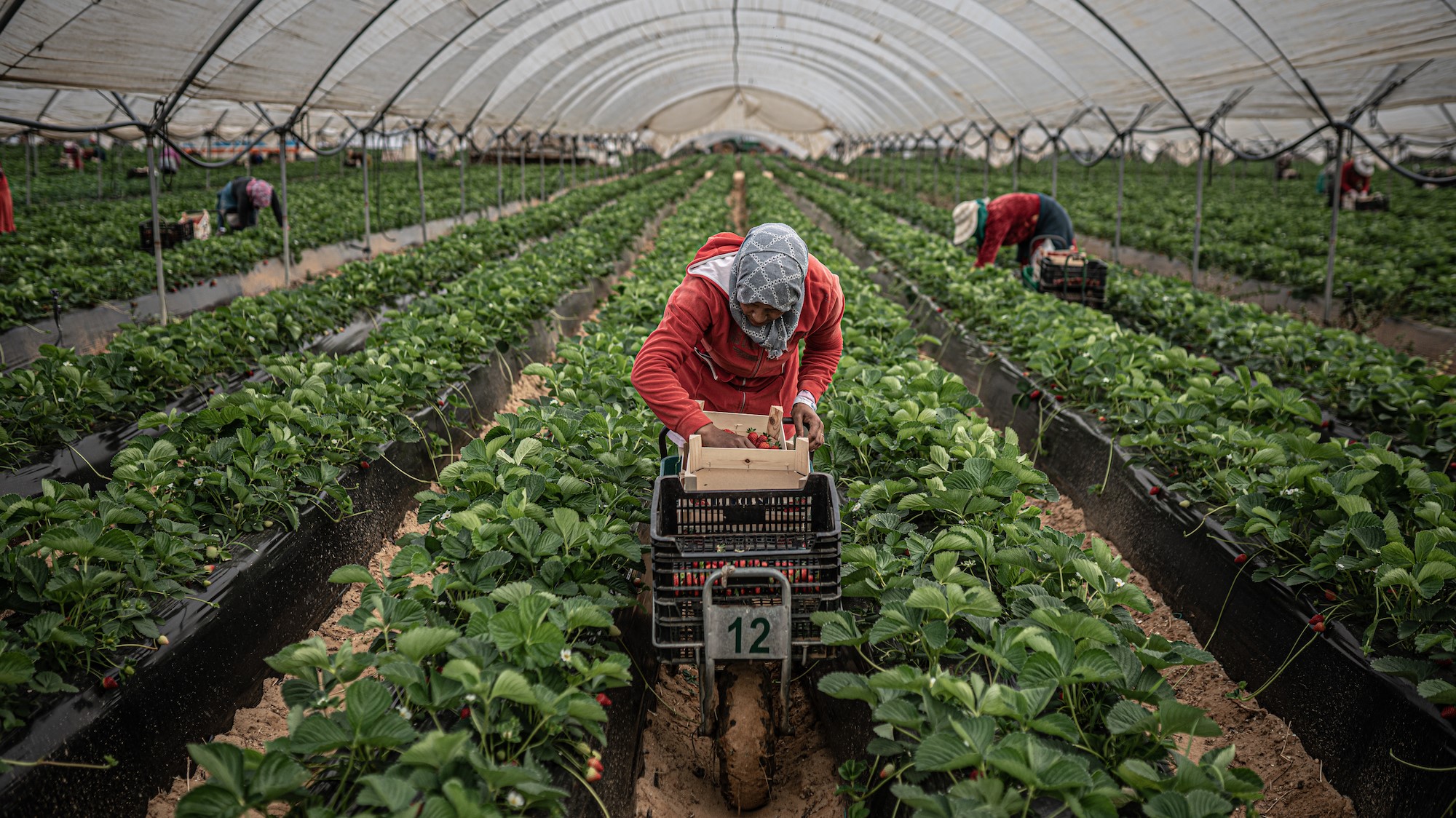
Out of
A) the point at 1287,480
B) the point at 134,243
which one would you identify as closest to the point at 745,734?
the point at 1287,480

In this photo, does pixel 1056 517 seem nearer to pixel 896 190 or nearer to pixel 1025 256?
pixel 1025 256

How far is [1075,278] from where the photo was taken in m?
7.83

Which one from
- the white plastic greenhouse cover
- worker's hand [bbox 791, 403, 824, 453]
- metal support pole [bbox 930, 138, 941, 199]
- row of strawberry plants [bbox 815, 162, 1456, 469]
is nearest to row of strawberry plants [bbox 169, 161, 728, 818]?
worker's hand [bbox 791, 403, 824, 453]

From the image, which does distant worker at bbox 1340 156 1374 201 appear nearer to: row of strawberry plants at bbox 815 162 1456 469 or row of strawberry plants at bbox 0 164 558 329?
row of strawberry plants at bbox 815 162 1456 469

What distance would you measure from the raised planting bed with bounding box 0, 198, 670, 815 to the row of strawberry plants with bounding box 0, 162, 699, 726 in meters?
0.07

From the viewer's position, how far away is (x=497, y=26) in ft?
40.6

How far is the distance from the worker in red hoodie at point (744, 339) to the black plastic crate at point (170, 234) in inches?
385

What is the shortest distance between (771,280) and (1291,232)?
14502mm

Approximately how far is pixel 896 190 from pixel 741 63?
19.6ft

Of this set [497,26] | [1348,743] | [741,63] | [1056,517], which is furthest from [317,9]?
[741,63]

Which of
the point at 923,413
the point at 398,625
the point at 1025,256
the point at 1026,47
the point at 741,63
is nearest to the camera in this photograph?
the point at 398,625

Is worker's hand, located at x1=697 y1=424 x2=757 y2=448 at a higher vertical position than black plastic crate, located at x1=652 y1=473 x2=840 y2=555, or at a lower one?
higher

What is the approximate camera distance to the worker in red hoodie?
106 inches

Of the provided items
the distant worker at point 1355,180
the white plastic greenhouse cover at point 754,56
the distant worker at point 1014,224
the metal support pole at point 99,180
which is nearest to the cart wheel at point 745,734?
the white plastic greenhouse cover at point 754,56
